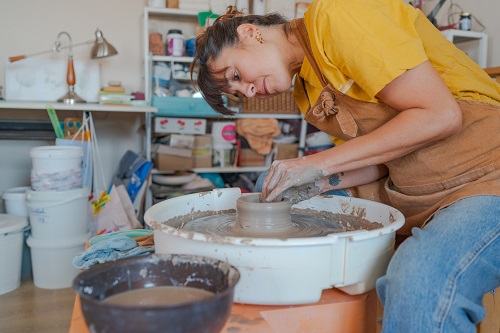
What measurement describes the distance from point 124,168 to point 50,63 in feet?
2.86

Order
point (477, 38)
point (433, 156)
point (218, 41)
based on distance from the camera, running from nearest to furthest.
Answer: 1. point (433, 156)
2. point (218, 41)
3. point (477, 38)

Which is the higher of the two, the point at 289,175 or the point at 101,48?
the point at 101,48

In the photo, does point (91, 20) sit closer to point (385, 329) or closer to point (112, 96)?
point (112, 96)

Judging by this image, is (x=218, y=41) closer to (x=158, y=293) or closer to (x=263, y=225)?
(x=263, y=225)

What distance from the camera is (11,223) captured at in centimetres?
231

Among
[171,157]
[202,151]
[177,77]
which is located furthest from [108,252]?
[177,77]

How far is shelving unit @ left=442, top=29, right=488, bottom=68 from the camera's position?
2.62 metres

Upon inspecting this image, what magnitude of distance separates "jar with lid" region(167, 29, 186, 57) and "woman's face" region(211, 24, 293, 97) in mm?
2122

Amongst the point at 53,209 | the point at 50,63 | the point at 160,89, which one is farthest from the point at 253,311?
the point at 50,63

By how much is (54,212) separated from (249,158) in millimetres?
1447

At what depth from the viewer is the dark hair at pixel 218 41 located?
3.91 ft

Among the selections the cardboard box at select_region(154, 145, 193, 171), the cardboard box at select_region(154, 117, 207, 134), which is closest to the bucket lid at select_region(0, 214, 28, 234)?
the cardboard box at select_region(154, 145, 193, 171)

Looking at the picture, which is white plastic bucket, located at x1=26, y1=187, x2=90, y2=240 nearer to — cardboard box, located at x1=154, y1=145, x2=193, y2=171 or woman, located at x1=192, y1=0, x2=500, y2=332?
cardboard box, located at x1=154, y1=145, x2=193, y2=171

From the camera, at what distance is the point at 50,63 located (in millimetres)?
3184
